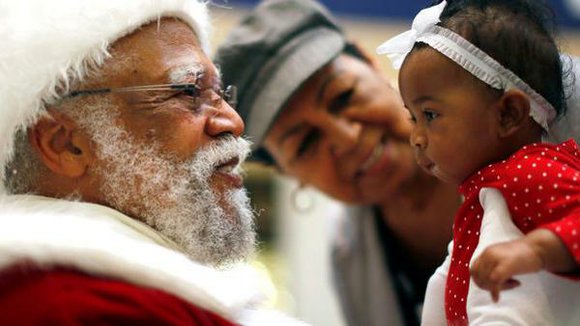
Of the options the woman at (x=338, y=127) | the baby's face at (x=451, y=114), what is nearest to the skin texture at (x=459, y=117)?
the baby's face at (x=451, y=114)

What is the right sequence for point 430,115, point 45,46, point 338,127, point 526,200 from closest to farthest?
point 526,200
point 430,115
point 45,46
point 338,127

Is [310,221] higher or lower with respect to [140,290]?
lower

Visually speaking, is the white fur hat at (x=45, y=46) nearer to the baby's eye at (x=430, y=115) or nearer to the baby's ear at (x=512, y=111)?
the baby's eye at (x=430, y=115)

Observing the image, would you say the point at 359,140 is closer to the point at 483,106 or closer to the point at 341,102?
the point at 341,102

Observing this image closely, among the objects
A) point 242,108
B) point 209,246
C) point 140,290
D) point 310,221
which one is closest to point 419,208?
point 242,108

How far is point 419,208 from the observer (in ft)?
8.39

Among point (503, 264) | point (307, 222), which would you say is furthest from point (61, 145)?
point (307, 222)

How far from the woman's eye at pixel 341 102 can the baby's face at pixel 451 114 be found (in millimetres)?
1210

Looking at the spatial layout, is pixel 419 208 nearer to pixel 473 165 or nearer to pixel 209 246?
pixel 209 246

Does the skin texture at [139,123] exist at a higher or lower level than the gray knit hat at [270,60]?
higher

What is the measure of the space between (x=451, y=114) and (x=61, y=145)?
755 millimetres

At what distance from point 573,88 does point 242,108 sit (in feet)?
4.26

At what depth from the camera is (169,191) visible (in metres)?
1.61

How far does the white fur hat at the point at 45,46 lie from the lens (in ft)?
5.19
